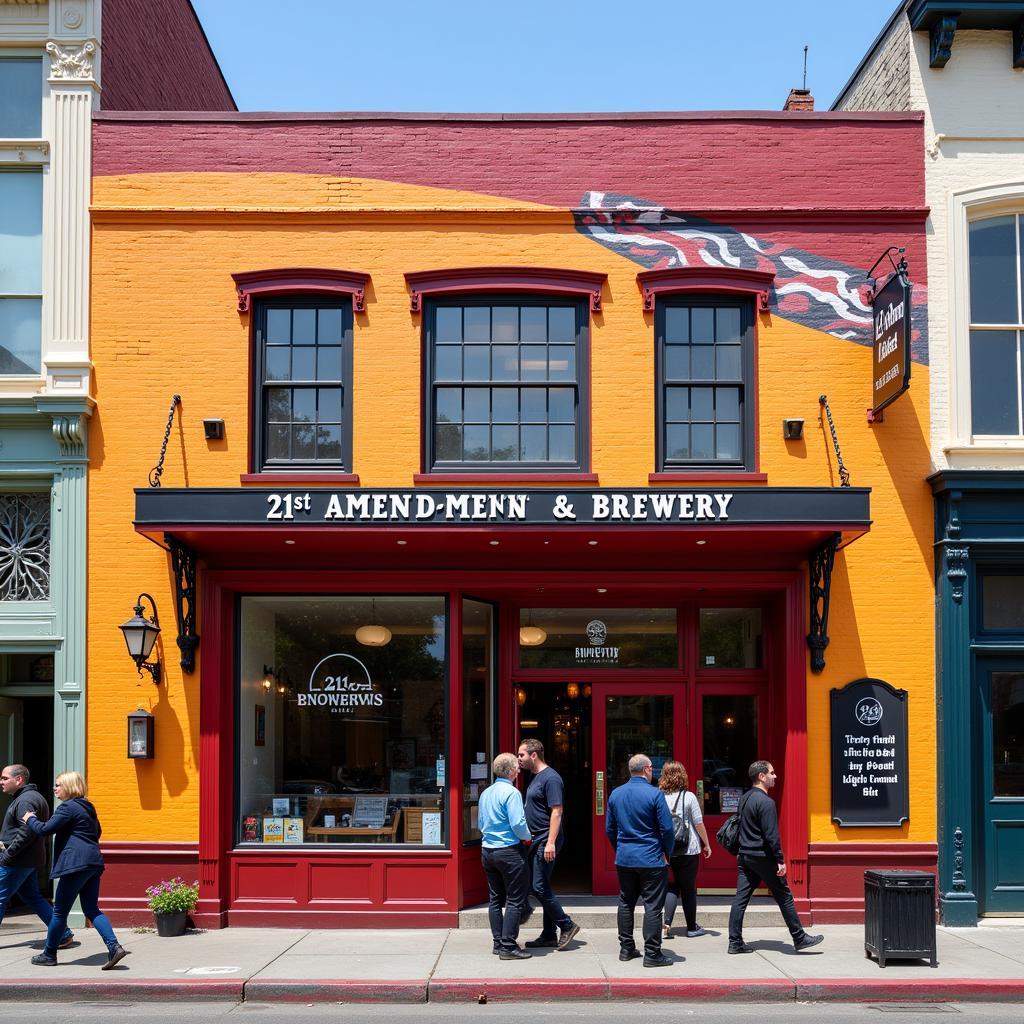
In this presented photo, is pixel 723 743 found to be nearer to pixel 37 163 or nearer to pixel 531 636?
pixel 531 636

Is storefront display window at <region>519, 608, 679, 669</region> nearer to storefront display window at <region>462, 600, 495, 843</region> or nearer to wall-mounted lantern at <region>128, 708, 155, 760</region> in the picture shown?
storefront display window at <region>462, 600, 495, 843</region>

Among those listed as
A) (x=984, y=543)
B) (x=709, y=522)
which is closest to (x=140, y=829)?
(x=709, y=522)

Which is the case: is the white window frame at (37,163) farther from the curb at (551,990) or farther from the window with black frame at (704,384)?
the window with black frame at (704,384)

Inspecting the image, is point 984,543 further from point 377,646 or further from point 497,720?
point 377,646

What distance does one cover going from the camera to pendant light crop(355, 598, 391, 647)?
13531 millimetres

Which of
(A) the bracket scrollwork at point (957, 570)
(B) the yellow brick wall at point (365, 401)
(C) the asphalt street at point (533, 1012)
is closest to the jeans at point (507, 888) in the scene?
(C) the asphalt street at point (533, 1012)

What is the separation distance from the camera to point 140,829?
12.9 metres

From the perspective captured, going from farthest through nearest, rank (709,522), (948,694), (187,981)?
1. (948,694)
2. (709,522)
3. (187,981)

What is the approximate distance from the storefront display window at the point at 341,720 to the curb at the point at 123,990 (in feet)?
9.71

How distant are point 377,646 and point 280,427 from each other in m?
2.55

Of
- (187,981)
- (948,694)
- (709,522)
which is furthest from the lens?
(948,694)

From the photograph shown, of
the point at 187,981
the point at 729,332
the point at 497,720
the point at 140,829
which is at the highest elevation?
the point at 729,332

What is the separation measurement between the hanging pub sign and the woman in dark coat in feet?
28.0

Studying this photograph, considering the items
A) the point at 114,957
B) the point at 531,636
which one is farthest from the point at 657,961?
the point at 114,957
